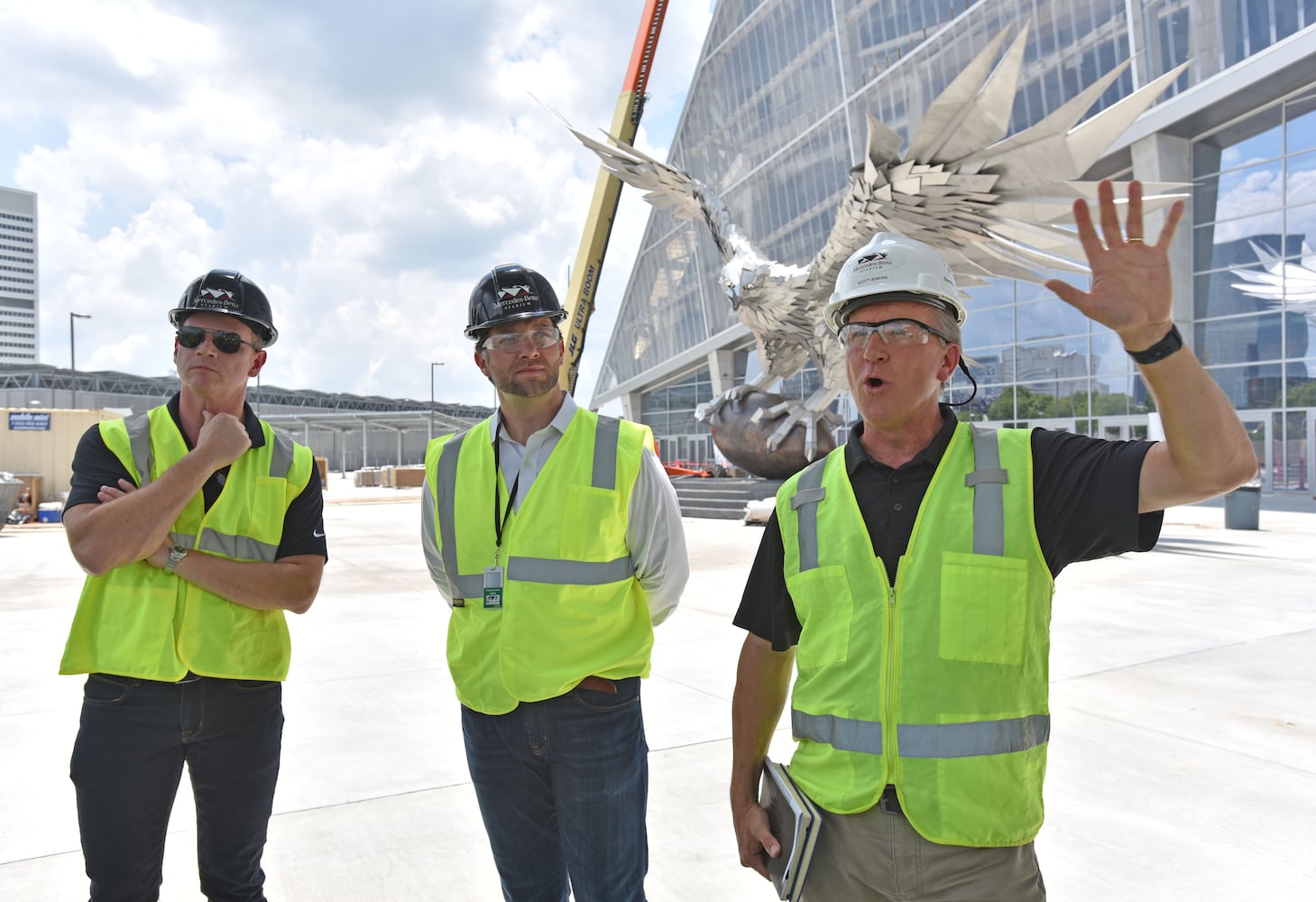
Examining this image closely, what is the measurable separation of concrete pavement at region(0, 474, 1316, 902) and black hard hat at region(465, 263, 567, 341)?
1827 mm

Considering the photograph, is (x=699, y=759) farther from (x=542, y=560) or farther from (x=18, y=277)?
(x=18, y=277)

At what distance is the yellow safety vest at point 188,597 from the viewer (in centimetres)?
201

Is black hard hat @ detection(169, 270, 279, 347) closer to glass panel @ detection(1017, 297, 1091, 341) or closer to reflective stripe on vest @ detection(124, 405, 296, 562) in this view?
reflective stripe on vest @ detection(124, 405, 296, 562)

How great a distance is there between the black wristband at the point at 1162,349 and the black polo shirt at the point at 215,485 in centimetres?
184

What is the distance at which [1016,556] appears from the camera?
154cm

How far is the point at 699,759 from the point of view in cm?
386

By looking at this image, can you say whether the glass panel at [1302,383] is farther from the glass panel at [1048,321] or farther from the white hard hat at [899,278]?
the white hard hat at [899,278]

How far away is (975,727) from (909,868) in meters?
0.28

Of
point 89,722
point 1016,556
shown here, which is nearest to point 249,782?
point 89,722

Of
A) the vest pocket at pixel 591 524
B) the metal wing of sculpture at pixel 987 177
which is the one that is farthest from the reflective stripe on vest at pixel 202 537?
the metal wing of sculpture at pixel 987 177

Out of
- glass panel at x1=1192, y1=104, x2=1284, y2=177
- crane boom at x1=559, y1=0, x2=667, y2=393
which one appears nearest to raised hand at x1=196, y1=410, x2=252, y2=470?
crane boom at x1=559, y1=0, x2=667, y2=393

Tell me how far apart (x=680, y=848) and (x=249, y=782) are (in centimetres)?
153

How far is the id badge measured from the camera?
6.91 ft

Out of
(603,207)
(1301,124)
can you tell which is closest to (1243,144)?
(1301,124)
